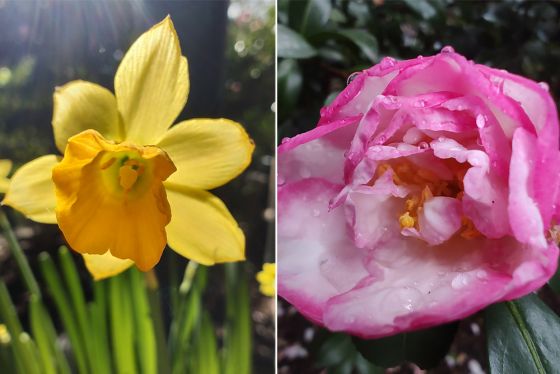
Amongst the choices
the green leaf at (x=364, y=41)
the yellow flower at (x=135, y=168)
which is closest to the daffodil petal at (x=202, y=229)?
the yellow flower at (x=135, y=168)

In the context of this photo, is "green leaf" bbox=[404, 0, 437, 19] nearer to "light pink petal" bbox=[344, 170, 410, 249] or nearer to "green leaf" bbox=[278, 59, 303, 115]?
"green leaf" bbox=[278, 59, 303, 115]

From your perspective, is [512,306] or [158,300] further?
[158,300]

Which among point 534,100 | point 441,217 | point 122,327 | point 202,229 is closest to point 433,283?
point 441,217

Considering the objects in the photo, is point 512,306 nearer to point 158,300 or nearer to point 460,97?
point 460,97

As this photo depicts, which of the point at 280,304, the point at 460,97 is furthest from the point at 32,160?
the point at 460,97

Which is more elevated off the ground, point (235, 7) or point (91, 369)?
point (235, 7)

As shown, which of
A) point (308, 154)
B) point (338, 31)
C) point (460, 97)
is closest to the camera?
point (460, 97)
